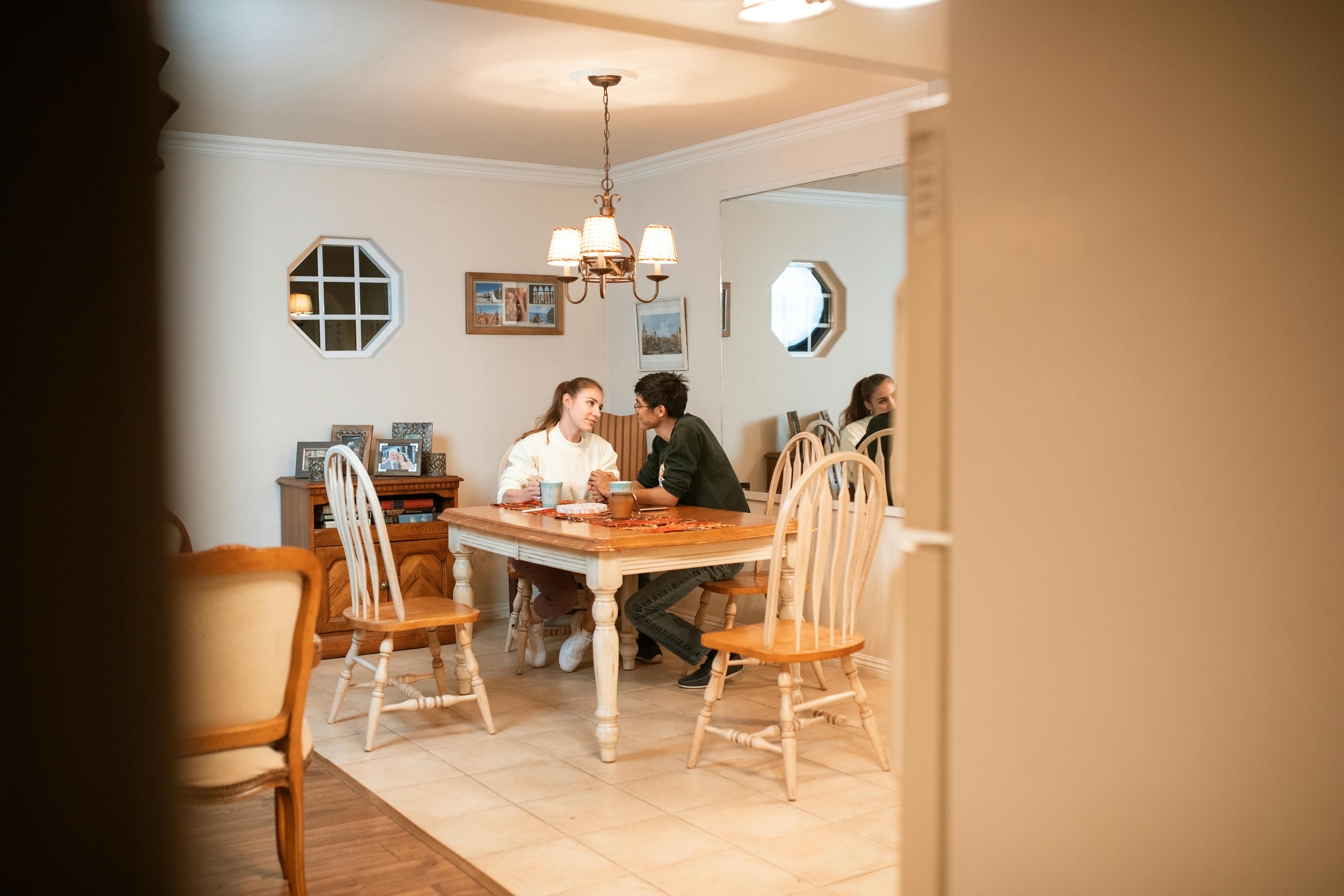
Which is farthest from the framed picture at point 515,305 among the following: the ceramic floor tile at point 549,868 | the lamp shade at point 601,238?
the ceramic floor tile at point 549,868

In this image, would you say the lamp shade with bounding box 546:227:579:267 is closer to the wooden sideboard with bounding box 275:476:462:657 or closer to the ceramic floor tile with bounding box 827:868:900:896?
the wooden sideboard with bounding box 275:476:462:657

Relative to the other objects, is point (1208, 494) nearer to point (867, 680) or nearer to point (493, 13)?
point (493, 13)

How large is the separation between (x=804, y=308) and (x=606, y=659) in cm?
209

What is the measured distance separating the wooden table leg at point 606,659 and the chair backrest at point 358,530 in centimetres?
66

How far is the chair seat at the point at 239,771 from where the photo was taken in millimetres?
1965

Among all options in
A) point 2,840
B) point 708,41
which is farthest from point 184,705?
point 708,41

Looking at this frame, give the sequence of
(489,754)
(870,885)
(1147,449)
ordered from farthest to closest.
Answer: (489,754), (870,885), (1147,449)

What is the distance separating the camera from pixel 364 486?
3.37m

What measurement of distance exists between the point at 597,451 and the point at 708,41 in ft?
9.75

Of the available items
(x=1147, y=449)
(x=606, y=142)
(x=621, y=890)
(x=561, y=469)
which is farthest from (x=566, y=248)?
(x=1147, y=449)

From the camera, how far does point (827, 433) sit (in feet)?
15.1

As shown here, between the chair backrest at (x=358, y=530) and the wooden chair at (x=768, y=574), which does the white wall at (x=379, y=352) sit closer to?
the chair backrest at (x=358, y=530)

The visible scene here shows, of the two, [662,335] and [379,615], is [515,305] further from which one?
[379,615]

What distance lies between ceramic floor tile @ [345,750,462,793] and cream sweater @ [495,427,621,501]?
1278 millimetres
